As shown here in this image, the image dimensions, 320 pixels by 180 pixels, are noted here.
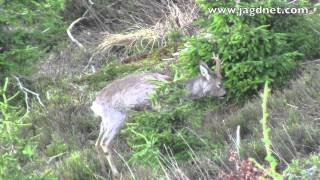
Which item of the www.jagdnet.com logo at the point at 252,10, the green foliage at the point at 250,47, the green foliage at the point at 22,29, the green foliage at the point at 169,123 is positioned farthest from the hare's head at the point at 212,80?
the green foliage at the point at 22,29

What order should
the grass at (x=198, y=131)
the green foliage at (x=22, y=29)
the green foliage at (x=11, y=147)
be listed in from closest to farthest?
the green foliage at (x=11, y=147) < the grass at (x=198, y=131) < the green foliage at (x=22, y=29)

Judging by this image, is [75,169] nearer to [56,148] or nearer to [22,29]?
[56,148]

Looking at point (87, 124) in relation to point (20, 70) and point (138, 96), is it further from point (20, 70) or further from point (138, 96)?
point (138, 96)

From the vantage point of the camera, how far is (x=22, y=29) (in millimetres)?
9938

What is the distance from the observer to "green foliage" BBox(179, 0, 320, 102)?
337 inches

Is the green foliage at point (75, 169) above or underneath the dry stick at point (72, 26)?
above

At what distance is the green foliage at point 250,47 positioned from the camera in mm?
8570

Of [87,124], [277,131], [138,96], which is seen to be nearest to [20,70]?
[87,124]

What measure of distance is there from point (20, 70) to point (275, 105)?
4.45 m

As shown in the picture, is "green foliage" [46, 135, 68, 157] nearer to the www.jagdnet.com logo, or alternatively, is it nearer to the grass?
the grass

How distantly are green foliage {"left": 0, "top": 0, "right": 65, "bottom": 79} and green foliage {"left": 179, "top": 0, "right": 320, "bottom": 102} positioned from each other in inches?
92.8

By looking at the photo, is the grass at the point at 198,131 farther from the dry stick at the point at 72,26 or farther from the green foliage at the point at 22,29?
the dry stick at the point at 72,26

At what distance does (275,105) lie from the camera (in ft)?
26.3

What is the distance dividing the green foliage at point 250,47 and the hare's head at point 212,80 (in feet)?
0.49
